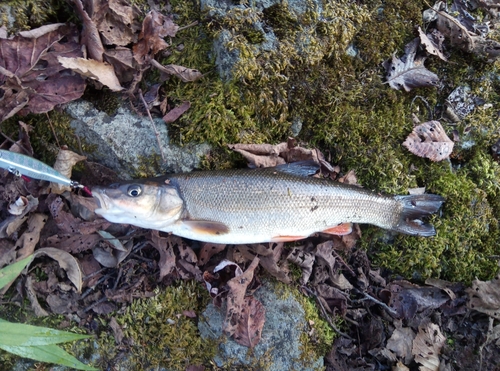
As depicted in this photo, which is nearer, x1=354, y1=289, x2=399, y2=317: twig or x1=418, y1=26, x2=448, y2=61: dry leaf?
x1=354, y1=289, x2=399, y2=317: twig

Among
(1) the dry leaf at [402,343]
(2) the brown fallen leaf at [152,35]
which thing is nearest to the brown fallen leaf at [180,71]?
(2) the brown fallen leaf at [152,35]

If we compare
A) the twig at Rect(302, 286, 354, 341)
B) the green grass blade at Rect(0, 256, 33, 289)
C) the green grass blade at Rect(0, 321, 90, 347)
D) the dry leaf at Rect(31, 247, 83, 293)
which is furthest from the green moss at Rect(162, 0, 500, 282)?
the green grass blade at Rect(0, 321, 90, 347)

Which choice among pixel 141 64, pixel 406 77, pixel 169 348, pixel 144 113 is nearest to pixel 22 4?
pixel 141 64

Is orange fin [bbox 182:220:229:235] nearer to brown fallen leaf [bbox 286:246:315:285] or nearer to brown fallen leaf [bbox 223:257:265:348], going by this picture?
brown fallen leaf [bbox 223:257:265:348]

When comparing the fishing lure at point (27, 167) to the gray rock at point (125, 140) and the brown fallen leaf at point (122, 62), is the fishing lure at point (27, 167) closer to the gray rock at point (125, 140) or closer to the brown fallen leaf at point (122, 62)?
the gray rock at point (125, 140)

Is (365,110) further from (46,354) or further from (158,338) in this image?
(46,354)

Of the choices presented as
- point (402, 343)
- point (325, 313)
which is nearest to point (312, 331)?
point (325, 313)
